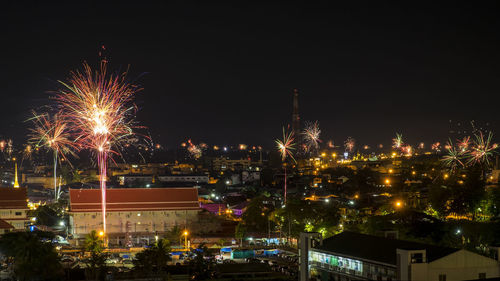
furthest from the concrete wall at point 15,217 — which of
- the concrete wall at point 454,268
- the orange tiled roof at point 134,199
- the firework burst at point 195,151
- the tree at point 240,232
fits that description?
the firework burst at point 195,151

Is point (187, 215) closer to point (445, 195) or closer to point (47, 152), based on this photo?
point (445, 195)

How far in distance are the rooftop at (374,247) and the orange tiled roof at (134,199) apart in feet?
28.0

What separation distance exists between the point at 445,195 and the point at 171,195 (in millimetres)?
11076

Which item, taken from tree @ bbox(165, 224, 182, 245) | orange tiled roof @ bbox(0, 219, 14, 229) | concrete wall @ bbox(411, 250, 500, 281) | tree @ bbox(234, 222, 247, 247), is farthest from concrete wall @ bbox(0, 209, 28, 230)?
concrete wall @ bbox(411, 250, 500, 281)

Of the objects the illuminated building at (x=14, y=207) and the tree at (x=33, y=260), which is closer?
the tree at (x=33, y=260)

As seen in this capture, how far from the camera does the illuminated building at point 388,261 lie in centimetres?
1234

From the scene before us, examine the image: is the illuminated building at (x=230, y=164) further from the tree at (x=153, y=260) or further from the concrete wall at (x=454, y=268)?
the concrete wall at (x=454, y=268)

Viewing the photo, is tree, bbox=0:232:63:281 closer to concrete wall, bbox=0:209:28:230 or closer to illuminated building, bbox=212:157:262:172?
concrete wall, bbox=0:209:28:230

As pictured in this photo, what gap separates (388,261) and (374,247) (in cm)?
116

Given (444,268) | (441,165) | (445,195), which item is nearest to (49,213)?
(445,195)

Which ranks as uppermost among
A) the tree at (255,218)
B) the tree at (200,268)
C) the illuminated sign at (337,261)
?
the tree at (255,218)

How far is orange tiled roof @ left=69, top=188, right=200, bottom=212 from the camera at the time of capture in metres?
22.1

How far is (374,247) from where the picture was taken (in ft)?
46.8

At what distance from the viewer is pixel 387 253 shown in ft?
44.5
